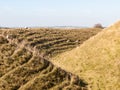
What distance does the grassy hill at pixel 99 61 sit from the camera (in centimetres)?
3938

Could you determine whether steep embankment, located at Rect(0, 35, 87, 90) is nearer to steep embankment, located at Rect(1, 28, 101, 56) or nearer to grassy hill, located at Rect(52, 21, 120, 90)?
grassy hill, located at Rect(52, 21, 120, 90)

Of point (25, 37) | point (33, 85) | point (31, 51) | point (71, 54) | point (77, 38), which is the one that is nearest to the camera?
A: point (33, 85)

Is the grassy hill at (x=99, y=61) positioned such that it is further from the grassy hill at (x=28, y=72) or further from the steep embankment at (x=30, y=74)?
the steep embankment at (x=30, y=74)

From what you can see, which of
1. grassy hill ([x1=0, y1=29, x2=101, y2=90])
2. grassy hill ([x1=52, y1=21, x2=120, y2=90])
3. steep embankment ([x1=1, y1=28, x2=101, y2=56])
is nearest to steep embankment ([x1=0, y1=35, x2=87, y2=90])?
grassy hill ([x1=0, y1=29, x2=101, y2=90])

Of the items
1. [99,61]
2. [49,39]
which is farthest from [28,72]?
[49,39]

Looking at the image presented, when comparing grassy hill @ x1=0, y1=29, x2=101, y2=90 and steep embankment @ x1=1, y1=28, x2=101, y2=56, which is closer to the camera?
grassy hill @ x1=0, y1=29, x2=101, y2=90

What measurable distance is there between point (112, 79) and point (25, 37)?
27.8 m

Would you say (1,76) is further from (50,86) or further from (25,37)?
(25,37)

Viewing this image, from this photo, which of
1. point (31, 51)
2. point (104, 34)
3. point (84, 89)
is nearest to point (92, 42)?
point (104, 34)

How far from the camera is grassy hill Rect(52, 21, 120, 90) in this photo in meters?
39.4

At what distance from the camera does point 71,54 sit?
170ft

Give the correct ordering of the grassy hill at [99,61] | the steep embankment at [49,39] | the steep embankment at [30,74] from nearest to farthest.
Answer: the steep embankment at [30,74] < the grassy hill at [99,61] < the steep embankment at [49,39]

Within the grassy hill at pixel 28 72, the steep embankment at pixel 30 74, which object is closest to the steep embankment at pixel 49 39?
the grassy hill at pixel 28 72

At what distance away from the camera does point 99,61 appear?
4553 cm
